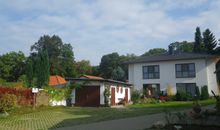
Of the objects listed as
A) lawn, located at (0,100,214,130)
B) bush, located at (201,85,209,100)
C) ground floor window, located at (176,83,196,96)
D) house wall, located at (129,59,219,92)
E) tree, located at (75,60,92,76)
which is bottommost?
lawn, located at (0,100,214,130)

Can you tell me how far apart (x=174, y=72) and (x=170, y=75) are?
720mm

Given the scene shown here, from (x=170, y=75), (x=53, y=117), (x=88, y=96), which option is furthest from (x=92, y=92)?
(x=170, y=75)

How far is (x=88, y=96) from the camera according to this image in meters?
33.0

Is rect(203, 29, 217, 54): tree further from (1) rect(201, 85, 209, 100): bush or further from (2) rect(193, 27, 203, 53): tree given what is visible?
(1) rect(201, 85, 209, 100): bush

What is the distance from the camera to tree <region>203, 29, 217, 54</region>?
65.6 m

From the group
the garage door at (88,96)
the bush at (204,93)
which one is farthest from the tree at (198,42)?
the garage door at (88,96)

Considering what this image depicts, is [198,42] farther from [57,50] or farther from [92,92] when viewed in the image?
[92,92]

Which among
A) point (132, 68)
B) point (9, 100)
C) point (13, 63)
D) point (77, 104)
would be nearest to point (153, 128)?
point (9, 100)

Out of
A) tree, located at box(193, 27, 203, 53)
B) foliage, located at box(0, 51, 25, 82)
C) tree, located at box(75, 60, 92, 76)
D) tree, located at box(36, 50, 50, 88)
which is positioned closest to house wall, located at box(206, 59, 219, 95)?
tree, located at box(36, 50, 50, 88)

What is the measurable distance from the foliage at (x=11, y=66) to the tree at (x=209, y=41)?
143 ft

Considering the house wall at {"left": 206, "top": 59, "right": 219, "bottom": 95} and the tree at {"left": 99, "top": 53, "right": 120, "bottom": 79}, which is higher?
the tree at {"left": 99, "top": 53, "right": 120, "bottom": 79}

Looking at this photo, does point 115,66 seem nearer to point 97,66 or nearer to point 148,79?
point 97,66

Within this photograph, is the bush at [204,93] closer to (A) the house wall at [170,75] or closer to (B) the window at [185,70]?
(A) the house wall at [170,75]

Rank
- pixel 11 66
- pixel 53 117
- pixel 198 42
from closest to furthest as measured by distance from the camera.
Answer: pixel 53 117 → pixel 198 42 → pixel 11 66
